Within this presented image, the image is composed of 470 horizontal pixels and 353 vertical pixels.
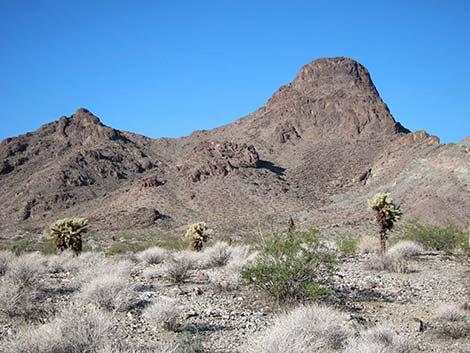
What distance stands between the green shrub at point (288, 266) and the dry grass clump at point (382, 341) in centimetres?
242

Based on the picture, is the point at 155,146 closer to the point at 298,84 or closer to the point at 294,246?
the point at 298,84

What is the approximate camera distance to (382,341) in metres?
8.16

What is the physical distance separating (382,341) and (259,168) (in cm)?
7147

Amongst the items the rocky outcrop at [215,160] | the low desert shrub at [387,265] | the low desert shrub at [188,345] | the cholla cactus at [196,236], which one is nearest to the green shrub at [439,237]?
the low desert shrub at [387,265]

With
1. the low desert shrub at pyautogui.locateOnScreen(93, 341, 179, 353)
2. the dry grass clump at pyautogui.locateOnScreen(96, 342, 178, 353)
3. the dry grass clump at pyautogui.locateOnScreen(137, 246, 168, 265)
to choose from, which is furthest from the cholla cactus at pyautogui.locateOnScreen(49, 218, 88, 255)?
the dry grass clump at pyautogui.locateOnScreen(96, 342, 178, 353)

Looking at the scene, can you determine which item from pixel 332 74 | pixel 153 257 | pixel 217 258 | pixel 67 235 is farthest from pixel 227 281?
pixel 332 74

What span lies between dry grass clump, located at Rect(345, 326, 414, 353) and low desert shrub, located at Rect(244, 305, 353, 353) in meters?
0.29

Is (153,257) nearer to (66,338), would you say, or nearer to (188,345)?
(188,345)

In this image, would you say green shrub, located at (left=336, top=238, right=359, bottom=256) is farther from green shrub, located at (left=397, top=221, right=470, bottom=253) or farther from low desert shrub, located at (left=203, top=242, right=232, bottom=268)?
green shrub, located at (left=397, top=221, right=470, bottom=253)

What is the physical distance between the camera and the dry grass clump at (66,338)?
6.74 m

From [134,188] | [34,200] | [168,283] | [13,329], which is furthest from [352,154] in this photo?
[13,329]

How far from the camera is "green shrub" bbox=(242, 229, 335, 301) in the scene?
1145 centimetres

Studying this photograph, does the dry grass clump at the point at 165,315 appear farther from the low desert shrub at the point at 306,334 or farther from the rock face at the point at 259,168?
the rock face at the point at 259,168

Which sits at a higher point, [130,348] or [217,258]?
[217,258]
